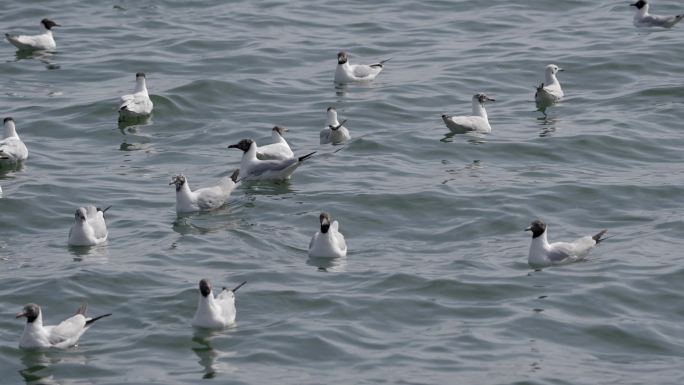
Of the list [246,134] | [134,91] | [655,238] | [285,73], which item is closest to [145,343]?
[655,238]

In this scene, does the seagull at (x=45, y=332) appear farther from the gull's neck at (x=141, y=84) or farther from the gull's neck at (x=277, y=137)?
the gull's neck at (x=141, y=84)

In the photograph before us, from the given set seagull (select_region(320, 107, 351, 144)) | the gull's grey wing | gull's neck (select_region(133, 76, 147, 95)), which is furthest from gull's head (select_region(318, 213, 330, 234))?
gull's neck (select_region(133, 76, 147, 95))

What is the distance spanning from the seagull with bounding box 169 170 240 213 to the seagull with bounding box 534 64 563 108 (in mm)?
7718

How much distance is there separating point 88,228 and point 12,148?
505 centimetres

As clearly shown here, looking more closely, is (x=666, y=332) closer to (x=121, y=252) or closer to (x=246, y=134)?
(x=121, y=252)

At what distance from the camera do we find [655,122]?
2731 centimetres

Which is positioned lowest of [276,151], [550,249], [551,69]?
[276,151]

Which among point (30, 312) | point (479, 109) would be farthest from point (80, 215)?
point (479, 109)

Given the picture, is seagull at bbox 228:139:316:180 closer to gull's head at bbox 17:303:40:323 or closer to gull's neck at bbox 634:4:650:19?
gull's head at bbox 17:303:40:323

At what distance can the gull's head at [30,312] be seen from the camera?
16969 mm

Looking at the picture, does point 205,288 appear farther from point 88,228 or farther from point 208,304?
point 88,228

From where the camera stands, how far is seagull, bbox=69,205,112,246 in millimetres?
20547

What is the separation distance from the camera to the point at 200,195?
22422 mm

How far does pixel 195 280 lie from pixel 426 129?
Result: 888 centimetres
